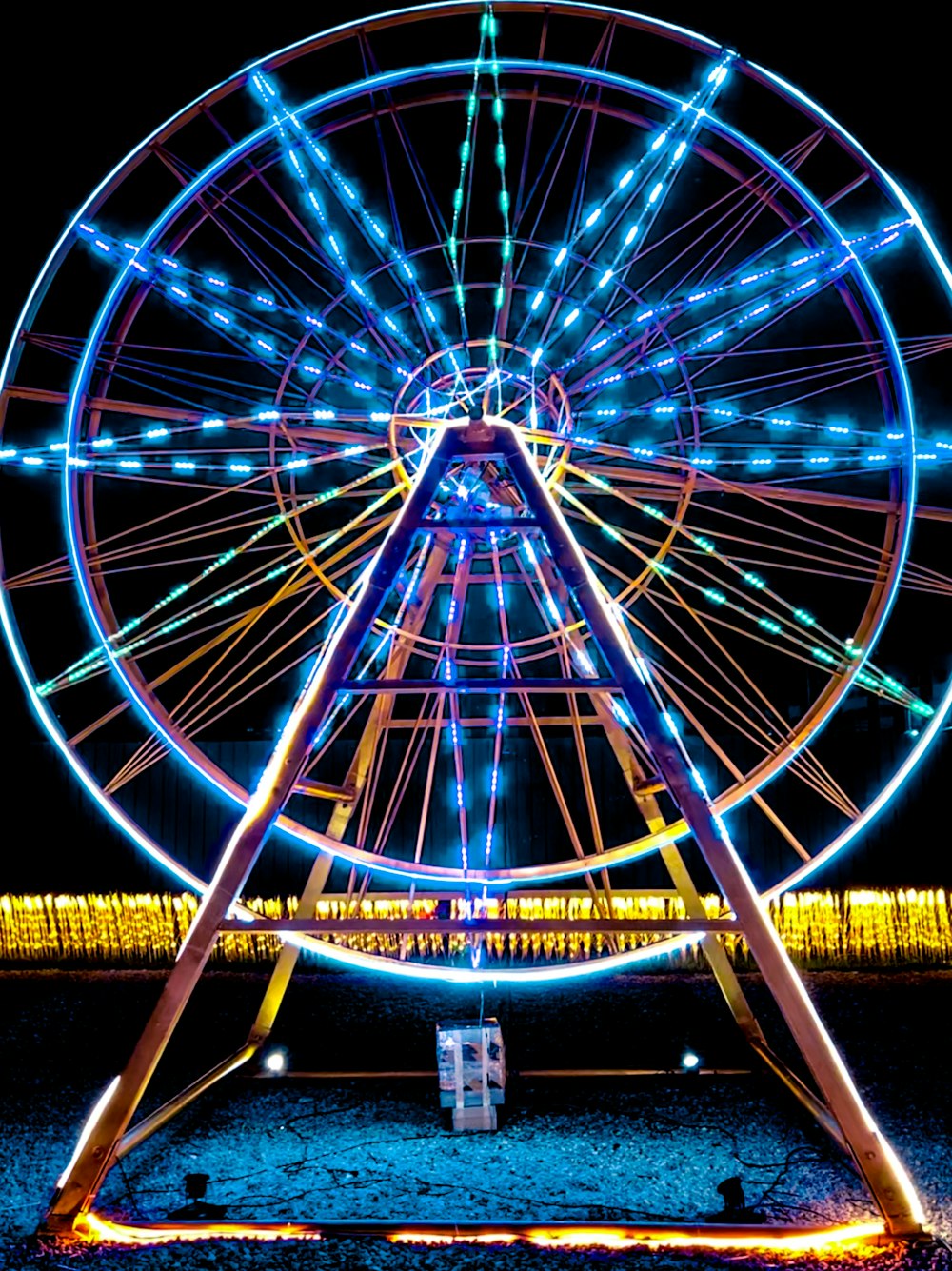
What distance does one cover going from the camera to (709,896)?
10992mm

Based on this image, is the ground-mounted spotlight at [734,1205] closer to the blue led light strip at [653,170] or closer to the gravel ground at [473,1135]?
the gravel ground at [473,1135]

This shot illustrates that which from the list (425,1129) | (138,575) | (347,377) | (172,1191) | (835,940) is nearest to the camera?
(172,1191)

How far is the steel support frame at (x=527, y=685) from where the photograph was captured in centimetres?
461

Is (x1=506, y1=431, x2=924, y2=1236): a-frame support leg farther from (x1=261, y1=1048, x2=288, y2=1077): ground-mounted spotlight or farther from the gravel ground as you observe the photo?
(x1=261, y1=1048, x2=288, y2=1077): ground-mounted spotlight

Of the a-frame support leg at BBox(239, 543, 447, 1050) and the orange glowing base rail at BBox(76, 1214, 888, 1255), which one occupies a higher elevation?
the a-frame support leg at BBox(239, 543, 447, 1050)

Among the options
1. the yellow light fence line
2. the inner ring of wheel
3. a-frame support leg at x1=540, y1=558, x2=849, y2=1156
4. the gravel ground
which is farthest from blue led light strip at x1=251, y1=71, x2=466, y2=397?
the yellow light fence line

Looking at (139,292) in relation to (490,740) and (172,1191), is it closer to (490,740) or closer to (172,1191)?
(172,1191)

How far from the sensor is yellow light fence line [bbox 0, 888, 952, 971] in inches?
417

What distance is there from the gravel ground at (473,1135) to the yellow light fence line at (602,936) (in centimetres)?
70

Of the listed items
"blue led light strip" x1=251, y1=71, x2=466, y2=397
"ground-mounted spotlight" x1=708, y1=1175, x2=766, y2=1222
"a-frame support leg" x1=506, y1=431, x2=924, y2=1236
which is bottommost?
"ground-mounted spotlight" x1=708, y1=1175, x2=766, y2=1222

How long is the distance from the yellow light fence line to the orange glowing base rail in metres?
5.69

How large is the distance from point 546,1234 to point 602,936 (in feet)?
20.8

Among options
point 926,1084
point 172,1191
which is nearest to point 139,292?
point 172,1191

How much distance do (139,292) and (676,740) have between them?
14.3 ft
